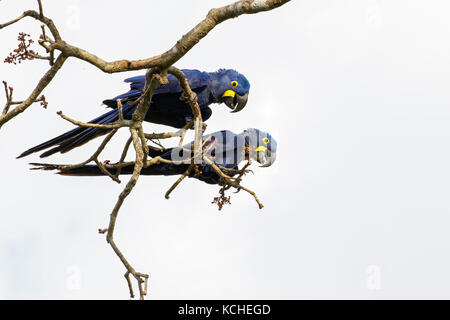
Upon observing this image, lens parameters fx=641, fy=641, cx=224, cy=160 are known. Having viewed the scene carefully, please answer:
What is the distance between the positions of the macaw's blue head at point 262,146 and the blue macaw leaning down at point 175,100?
0.36m

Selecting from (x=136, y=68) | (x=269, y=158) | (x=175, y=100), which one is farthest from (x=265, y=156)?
(x=136, y=68)

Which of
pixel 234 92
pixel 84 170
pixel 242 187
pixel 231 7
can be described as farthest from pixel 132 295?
pixel 234 92

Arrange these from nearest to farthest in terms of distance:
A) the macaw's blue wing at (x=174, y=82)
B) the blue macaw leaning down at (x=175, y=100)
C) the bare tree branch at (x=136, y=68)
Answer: the bare tree branch at (x=136, y=68)
the blue macaw leaning down at (x=175, y=100)
the macaw's blue wing at (x=174, y=82)

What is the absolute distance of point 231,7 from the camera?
4762 millimetres

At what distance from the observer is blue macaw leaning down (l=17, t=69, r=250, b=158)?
641cm

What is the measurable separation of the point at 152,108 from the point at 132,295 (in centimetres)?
258

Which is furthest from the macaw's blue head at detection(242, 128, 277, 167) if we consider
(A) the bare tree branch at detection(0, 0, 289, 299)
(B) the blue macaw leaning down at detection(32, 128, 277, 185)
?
(A) the bare tree branch at detection(0, 0, 289, 299)

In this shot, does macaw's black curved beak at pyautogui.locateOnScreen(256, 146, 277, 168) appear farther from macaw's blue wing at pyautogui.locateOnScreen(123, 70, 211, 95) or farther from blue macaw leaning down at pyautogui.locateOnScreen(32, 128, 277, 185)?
macaw's blue wing at pyautogui.locateOnScreen(123, 70, 211, 95)

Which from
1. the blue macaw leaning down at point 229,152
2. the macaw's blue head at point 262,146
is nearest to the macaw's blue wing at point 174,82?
the blue macaw leaning down at point 229,152

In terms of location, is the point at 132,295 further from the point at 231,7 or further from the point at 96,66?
the point at 231,7

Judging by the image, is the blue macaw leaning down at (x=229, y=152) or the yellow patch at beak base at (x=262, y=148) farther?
the yellow patch at beak base at (x=262, y=148)

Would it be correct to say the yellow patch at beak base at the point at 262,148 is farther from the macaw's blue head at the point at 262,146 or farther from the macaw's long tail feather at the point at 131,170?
the macaw's long tail feather at the point at 131,170

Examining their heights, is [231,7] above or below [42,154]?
above

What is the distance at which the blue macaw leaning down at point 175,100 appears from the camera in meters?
6.41
